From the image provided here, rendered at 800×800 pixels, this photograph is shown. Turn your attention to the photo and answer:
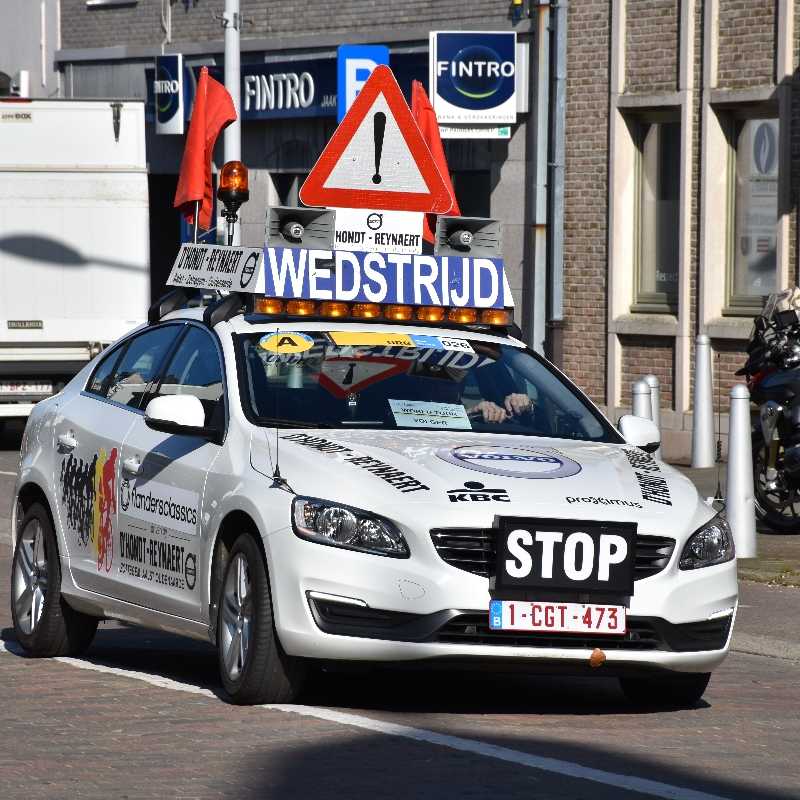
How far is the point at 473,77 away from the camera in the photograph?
23844 millimetres

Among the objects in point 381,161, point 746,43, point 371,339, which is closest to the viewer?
point 371,339

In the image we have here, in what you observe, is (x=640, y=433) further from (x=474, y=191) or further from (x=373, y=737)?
(x=474, y=191)

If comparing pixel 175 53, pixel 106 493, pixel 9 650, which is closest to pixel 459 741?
pixel 106 493

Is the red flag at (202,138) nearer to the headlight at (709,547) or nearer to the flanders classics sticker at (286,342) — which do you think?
the flanders classics sticker at (286,342)

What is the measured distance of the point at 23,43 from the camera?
109 feet

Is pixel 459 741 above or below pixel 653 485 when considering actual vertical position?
below

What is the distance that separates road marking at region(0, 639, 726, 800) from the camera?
6.69 m

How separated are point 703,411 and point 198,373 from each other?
10.3 m

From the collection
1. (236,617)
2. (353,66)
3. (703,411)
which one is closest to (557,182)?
(353,66)

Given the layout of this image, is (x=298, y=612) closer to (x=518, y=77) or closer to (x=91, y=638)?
(x=91, y=638)

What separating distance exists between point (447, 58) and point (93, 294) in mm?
4496

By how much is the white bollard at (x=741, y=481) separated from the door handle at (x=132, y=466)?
15.8 feet

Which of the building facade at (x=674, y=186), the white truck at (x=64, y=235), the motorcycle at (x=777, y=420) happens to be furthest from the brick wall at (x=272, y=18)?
the motorcycle at (x=777, y=420)

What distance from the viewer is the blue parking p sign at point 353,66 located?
81.5ft
